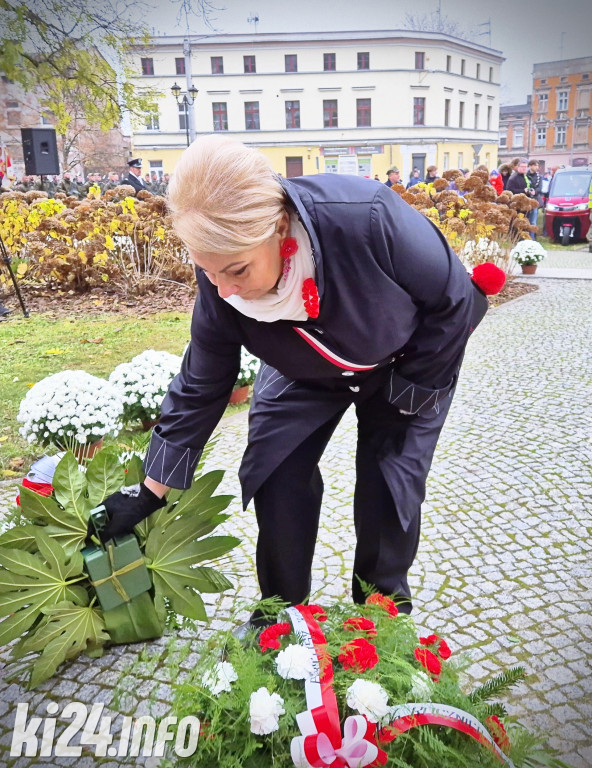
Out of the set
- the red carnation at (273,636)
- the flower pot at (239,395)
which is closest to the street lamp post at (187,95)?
the flower pot at (239,395)

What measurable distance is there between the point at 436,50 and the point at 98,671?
13393mm

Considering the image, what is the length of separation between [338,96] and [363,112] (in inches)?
36.8

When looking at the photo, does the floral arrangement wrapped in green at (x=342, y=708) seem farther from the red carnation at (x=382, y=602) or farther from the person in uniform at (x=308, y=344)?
the person in uniform at (x=308, y=344)

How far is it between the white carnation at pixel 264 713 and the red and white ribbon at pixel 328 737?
0.15 feet

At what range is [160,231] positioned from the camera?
8547mm

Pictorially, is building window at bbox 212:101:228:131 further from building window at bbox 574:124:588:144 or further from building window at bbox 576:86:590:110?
building window at bbox 576:86:590:110

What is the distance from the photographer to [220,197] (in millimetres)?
1303

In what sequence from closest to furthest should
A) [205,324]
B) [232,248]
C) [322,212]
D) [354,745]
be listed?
[354,745] → [232,248] → [322,212] → [205,324]

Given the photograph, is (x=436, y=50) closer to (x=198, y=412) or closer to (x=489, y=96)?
(x=489, y=96)

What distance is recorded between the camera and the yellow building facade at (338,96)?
1167cm

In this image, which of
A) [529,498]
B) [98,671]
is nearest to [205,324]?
[98,671]

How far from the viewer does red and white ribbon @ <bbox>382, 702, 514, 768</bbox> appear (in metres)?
1.23

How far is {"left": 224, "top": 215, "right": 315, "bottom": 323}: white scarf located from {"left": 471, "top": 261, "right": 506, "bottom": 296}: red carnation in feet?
1.94

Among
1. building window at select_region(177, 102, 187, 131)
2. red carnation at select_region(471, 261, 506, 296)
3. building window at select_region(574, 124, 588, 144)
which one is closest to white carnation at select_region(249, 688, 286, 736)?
red carnation at select_region(471, 261, 506, 296)
